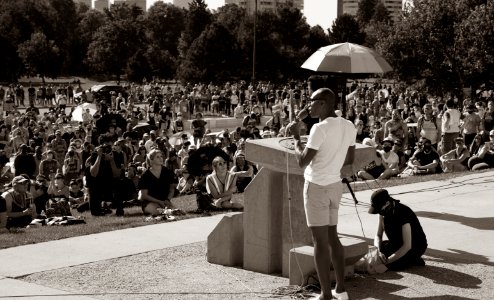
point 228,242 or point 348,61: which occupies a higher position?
point 348,61

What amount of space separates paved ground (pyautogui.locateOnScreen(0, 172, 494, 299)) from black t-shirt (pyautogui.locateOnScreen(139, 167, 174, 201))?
1598 millimetres

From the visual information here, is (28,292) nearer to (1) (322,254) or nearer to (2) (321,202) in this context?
(1) (322,254)

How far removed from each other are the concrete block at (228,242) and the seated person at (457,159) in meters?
9.17

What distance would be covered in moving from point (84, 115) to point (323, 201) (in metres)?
25.8

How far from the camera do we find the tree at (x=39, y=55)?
2680 inches

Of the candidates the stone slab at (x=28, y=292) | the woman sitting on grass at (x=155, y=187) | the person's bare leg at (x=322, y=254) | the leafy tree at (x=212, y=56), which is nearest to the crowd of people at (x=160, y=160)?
the woman sitting on grass at (x=155, y=187)

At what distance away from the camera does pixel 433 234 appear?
9.52m

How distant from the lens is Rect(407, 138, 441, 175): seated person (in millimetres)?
16219

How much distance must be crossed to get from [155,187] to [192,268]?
4349 millimetres

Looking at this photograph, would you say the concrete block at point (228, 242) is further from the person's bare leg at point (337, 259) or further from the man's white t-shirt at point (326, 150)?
the man's white t-shirt at point (326, 150)

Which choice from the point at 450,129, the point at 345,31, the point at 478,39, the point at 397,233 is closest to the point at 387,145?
the point at 450,129

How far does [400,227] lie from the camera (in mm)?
7719

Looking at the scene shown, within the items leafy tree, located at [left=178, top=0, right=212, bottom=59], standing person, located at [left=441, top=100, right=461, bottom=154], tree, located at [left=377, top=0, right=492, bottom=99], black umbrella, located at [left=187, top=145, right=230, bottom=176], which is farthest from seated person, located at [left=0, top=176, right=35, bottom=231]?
leafy tree, located at [left=178, top=0, right=212, bottom=59]

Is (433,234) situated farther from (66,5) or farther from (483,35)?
(66,5)
